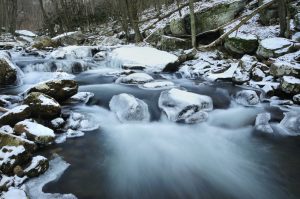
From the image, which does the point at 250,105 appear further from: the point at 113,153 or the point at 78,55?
the point at 78,55

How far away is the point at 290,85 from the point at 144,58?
664 cm

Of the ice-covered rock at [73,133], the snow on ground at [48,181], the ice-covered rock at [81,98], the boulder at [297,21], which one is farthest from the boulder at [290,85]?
the snow on ground at [48,181]

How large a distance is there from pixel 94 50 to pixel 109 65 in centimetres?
289

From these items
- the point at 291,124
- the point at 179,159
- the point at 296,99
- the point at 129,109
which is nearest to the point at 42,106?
the point at 129,109

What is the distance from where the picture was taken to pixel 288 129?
6.55 m

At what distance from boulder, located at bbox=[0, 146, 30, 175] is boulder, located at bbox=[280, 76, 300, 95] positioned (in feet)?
22.4

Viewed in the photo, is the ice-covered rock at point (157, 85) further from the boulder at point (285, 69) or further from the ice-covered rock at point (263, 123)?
the ice-covered rock at point (263, 123)

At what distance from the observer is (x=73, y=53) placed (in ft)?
51.6

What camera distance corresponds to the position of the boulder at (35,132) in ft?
18.5

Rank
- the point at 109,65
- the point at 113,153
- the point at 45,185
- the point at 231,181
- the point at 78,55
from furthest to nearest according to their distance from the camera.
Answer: the point at 78,55 < the point at 109,65 < the point at 113,153 < the point at 231,181 < the point at 45,185

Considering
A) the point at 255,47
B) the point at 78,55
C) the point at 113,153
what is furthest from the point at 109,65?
the point at 113,153

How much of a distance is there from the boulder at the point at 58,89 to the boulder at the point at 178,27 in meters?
8.96

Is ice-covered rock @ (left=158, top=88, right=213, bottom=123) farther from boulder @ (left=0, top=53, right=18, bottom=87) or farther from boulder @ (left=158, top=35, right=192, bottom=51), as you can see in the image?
boulder @ (left=158, top=35, right=192, bottom=51)

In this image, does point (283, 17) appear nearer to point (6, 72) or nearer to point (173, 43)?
point (173, 43)
